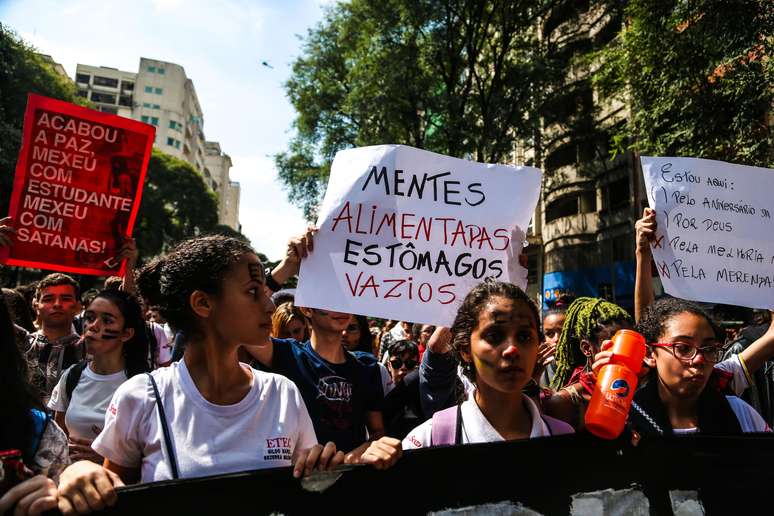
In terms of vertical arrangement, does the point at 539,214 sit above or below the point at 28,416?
above

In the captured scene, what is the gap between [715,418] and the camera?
7.14ft

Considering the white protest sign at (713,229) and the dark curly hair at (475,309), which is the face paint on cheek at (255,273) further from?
the white protest sign at (713,229)

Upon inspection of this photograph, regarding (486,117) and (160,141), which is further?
(160,141)

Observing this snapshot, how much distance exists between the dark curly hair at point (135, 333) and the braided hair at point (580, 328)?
2.13 metres

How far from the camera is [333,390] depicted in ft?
8.76

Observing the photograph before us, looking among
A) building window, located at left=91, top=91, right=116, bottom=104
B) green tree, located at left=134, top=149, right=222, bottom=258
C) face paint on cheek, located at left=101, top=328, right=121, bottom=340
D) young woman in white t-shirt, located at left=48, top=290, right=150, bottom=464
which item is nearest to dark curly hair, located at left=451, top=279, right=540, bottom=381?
young woman in white t-shirt, located at left=48, top=290, right=150, bottom=464

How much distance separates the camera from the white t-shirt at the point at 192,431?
1.64 metres

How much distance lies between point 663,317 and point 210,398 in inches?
66.2

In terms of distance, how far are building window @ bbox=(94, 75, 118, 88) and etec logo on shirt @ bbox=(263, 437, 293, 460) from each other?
241ft

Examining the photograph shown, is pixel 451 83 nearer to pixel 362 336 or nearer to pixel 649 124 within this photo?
pixel 649 124

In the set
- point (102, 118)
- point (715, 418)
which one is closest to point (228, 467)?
point (715, 418)

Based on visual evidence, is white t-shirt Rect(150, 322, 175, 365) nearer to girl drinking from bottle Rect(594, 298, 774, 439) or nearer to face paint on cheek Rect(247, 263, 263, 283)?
face paint on cheek Rect(247, 263, 263, 283)

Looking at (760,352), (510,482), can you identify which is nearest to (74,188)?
(510,482)

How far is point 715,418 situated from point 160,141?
214 ft
